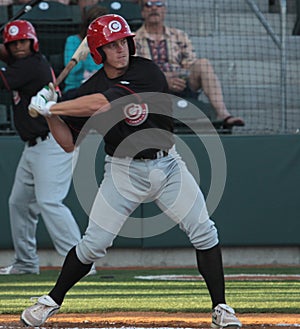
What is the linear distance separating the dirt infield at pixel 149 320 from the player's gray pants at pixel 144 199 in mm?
388

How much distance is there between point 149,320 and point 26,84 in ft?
11.1

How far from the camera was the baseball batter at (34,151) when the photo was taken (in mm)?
→ 7957

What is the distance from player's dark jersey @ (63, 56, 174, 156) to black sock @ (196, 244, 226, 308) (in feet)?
2.05

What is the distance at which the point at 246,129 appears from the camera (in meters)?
9.84

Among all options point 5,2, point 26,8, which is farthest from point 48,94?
point 5,2

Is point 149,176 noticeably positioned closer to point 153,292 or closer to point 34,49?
point 153,292

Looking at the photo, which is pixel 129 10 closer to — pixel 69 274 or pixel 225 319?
pixel 69 274

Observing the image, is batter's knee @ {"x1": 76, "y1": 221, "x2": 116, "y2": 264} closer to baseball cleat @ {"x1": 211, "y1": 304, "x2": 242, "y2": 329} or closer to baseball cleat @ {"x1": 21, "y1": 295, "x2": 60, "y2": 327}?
baseball cleat @ {"x1": 21, "y1": 295, "x2": 60, "y2": 327}

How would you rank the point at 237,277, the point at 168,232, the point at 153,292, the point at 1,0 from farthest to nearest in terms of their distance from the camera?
the point at 1,0
the point at 168,232
the point at 237,277
the point at 153,292

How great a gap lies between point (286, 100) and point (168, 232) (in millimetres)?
2030

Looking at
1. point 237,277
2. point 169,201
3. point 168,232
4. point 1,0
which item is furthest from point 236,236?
point 169,201

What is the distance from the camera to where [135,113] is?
4.95 m

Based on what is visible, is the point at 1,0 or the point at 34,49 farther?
the point at 1,0

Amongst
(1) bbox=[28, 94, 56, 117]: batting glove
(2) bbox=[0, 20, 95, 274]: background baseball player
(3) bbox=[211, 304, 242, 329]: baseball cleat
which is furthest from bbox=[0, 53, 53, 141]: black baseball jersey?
(3) bbox=[211, 304, 242, 329]: baseball cleat
